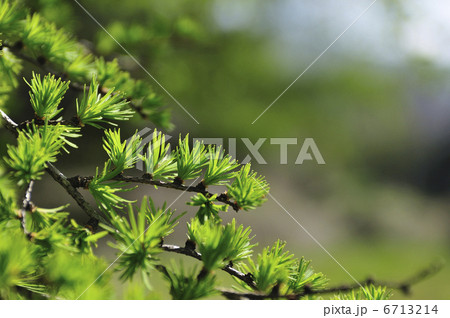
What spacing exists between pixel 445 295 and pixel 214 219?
2.60 m

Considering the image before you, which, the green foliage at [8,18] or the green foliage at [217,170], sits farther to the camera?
the green foliage at [8,18]

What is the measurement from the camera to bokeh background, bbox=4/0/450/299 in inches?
69.9

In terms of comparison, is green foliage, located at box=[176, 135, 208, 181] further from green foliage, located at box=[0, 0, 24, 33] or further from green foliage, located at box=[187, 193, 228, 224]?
green foliage, located at box=[0, 0, 24, 33]

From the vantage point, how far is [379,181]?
162 inches

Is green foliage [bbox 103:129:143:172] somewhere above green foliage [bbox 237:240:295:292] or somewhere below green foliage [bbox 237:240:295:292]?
above

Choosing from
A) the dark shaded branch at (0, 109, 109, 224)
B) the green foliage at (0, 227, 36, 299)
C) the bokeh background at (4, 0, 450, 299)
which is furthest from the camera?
the bokeh background at (4, 0, 450, 299)

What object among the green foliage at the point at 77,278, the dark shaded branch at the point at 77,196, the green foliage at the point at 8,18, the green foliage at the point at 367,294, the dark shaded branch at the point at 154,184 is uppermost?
the green foliage at the point at 8,18

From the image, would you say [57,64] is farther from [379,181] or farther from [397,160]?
[397,160]

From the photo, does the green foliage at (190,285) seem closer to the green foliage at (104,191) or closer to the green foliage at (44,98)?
the green foliage at (104,191)

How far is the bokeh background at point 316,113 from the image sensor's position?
1.78 meters

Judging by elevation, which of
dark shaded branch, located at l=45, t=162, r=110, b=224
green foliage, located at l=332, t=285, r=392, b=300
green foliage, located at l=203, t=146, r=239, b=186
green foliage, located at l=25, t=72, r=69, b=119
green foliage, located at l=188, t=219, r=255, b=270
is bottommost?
green foliage, located at l=332, t=285, r=392, b=300

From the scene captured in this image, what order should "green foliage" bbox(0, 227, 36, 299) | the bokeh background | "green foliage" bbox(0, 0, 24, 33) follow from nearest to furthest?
"green foliage" bbox(0, 227, 36, 299)
"green foliage" bbox(0, 0, 24, 33)
the bokeh background

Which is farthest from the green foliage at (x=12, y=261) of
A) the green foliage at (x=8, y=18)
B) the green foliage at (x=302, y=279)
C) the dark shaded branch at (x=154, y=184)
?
the green foliage at (x=8, y=18)

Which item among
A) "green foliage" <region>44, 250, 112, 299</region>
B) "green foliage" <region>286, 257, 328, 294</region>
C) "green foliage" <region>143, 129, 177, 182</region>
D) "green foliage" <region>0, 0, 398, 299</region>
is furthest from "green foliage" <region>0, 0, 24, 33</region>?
"green foliage" <region>286, 257, 328, 294</region>
